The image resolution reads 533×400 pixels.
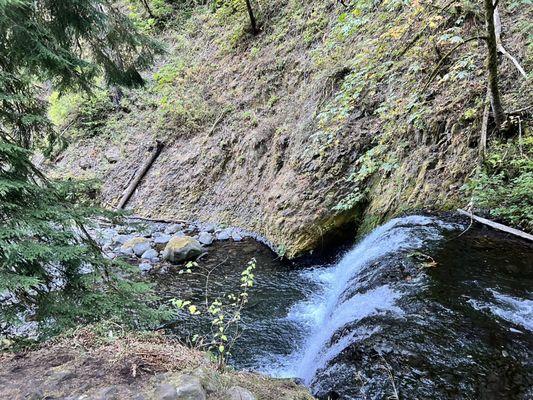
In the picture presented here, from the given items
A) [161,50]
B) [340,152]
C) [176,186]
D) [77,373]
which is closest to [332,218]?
[340,152]

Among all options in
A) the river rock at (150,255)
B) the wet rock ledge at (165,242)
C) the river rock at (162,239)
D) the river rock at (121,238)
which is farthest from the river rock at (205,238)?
the river rock at (121,238)

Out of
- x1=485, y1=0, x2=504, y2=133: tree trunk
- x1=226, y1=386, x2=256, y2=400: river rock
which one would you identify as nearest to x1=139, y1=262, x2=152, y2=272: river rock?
x1=226, y1=386, x2=256, y2=400: river rock

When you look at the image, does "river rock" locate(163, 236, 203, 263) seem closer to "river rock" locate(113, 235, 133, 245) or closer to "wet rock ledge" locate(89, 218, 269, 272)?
"wet rock ledge" locate(89, 218, 269, 272)

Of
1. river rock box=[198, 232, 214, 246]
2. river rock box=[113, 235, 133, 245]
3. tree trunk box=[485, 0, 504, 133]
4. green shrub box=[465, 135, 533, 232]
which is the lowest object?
river rock box=[113, 235, 133, 245]

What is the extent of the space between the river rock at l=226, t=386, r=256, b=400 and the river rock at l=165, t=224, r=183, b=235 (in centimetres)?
781

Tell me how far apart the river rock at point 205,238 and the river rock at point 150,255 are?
1075mm

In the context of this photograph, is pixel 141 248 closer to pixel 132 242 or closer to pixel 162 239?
pixel 132 242

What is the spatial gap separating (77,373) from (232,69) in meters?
11.8

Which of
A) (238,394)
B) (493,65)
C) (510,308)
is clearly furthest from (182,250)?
(493,65)

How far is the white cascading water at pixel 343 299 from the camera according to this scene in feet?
12.6

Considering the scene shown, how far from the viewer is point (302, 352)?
4453mm

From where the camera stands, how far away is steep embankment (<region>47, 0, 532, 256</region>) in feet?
18.0

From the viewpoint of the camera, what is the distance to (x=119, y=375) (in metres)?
2.48

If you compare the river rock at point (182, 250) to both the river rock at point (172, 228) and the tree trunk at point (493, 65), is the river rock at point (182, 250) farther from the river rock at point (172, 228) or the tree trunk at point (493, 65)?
the tree trunk at point (493, 65)
